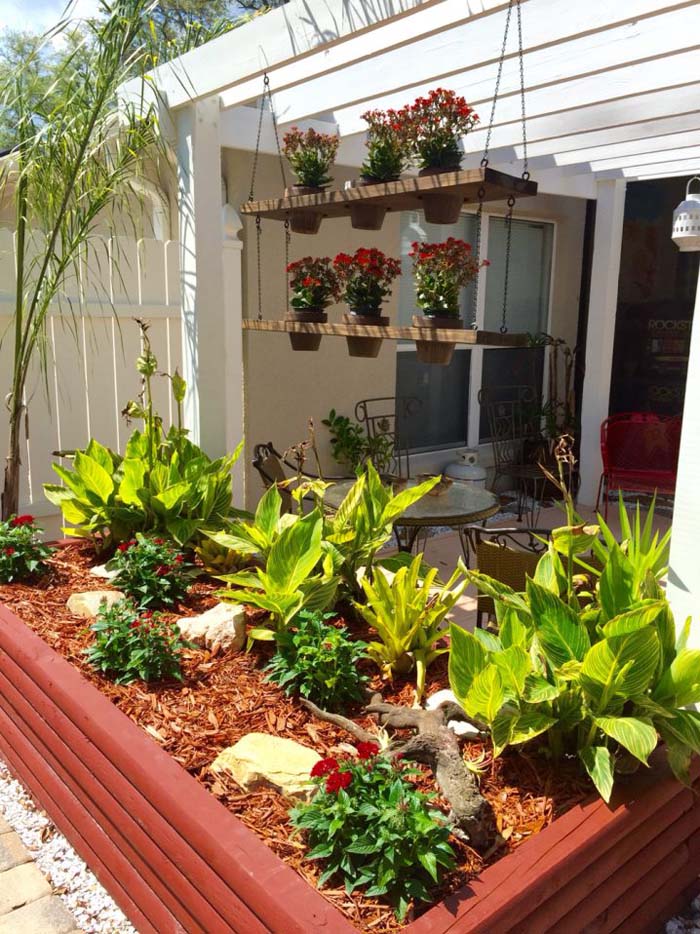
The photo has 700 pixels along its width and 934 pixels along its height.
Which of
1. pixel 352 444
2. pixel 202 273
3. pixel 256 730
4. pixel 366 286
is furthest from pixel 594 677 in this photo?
pixel 352 444

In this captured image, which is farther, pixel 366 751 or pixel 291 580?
pixel 291 580

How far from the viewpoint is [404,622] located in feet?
8.13

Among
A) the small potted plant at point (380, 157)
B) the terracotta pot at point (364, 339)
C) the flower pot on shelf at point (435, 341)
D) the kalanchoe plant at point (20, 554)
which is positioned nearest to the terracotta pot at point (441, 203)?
the small potted plant at point (380, 157)

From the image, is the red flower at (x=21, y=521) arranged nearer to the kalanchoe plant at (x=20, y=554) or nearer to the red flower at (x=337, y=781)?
the kalanchoe plant at (x=20, y=554)

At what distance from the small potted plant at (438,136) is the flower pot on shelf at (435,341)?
0.38 meters

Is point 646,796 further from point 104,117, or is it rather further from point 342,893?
point 104,117

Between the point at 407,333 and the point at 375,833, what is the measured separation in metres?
1.93

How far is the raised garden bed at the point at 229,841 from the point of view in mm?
1515

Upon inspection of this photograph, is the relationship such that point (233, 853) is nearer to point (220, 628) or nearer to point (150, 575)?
point (220, 628)

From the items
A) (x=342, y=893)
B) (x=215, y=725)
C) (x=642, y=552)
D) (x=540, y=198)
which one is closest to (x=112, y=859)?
(x=215, y=725)

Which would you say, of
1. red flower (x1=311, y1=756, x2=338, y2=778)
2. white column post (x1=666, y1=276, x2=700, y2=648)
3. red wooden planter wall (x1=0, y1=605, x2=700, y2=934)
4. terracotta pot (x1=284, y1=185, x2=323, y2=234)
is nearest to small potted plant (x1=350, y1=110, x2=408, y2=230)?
terracotta pot (x1=284, y1=185, x2=323, y2=234)

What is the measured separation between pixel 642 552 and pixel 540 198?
5.22m

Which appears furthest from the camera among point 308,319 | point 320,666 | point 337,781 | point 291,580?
point 308,319

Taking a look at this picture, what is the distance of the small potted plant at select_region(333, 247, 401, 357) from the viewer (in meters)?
3.34
